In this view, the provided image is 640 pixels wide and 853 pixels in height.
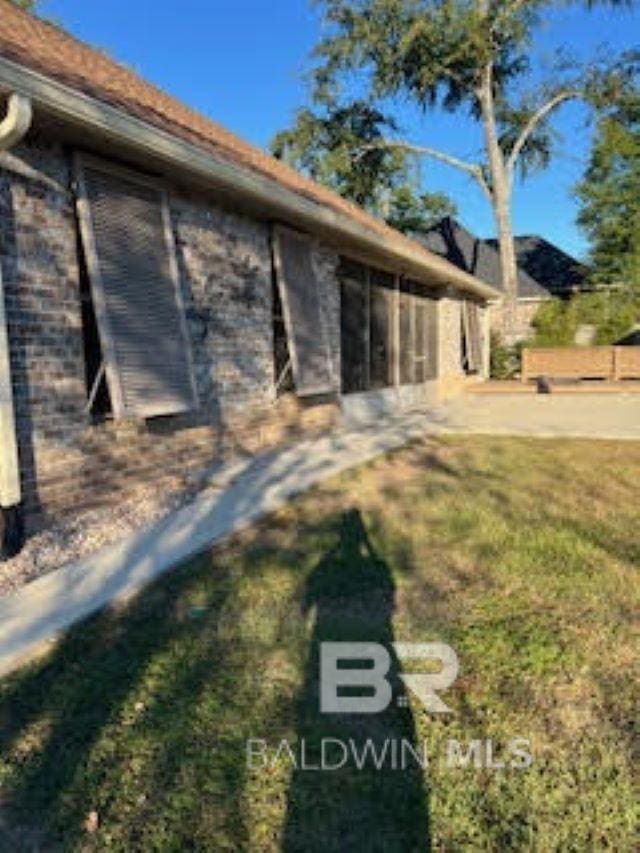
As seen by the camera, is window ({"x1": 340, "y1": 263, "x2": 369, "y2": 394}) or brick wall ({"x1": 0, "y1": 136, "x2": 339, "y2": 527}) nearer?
brick wall ({"x1": 0, "y1": 136, "x2": 339, "y2": 527})

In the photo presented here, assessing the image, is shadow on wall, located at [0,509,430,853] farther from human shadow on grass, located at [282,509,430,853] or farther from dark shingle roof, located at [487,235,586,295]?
dark shingle roof, located at [487,235,586,295]

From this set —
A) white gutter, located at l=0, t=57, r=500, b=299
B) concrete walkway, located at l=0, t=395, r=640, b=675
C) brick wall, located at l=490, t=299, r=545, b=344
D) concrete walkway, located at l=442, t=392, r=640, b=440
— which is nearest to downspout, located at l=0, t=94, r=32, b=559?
white gutter, located at l=0, t=57, r=500, b=299

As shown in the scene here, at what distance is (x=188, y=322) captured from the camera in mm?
7145

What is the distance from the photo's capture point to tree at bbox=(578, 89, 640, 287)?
2380 centimetres

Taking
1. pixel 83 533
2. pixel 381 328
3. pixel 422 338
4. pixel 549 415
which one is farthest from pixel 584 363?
pixel 83 533

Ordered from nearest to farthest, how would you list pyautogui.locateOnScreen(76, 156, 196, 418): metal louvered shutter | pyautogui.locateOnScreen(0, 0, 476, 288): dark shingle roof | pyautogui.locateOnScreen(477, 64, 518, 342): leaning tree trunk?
pyautogui.locateOnScreen(76, 156, 196, 418): metal louvered shutter → pyautogui.locateOnScreen(0, 0, 476, 288): dark shingle roof → pyautogui.locateOnScreen(477, 64, 518, 342): leaning tree trunk

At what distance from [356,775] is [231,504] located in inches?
148

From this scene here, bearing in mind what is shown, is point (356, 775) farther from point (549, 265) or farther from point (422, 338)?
point (549, 265)

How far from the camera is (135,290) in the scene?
238 inches

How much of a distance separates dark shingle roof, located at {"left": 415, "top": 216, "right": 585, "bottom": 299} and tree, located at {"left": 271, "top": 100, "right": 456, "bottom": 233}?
3.06 metres

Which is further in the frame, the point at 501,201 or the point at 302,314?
the point at 501,201

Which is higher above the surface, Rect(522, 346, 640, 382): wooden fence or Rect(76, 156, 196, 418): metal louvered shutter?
Rect(76, 156, 196, 418): metal louvered shutter

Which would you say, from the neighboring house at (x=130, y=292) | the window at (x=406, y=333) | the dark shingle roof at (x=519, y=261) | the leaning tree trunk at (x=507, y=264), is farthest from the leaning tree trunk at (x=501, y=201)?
the neighboring house at (x=130, y=292)

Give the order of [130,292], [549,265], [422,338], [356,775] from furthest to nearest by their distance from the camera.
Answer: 1. [549,265]
2. [422,338]
3. [130,292]
4. [356,775]
